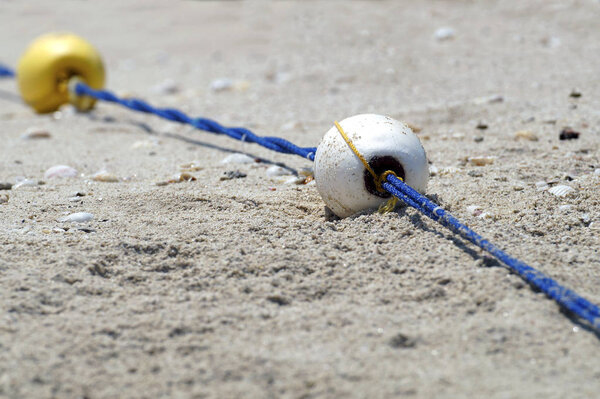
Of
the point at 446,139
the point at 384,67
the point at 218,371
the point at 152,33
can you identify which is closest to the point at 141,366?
the point at 218,371

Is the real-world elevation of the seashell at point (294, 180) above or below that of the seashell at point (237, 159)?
below

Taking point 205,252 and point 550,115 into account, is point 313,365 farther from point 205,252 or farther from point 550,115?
point 550,115

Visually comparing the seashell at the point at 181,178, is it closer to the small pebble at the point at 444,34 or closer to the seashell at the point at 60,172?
the seashell at the point at 60,172

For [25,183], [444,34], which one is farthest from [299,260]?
[444,34]

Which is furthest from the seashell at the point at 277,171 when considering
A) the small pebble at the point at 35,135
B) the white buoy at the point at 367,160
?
the small pebble at the point at 35,135

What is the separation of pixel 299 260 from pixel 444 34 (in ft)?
12.7

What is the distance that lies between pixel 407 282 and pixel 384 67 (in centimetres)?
325

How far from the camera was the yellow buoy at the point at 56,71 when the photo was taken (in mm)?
4781

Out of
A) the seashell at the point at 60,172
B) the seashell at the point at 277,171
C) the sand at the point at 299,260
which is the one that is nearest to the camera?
the sand at the point at 299,260

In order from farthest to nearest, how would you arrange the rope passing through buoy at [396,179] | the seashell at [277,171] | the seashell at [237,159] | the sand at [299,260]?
the seashell at [237,159], the seashell at [277,171], the rope passing through buoy at [396,179], the sand at [299,260]

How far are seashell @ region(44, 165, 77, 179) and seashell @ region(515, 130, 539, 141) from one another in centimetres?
233

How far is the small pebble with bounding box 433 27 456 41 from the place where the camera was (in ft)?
17.9

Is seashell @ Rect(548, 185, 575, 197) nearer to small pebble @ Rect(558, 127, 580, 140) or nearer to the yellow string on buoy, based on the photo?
the yellow string on buoy

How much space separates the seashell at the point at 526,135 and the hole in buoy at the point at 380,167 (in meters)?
1.34
